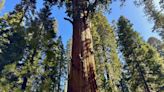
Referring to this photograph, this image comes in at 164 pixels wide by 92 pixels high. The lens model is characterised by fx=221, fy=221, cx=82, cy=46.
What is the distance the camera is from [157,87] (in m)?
34.0

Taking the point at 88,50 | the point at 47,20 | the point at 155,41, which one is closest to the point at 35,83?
the point at 47,20

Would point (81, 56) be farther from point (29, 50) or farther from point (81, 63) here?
point (29, 50)

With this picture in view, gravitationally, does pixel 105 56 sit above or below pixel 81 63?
above

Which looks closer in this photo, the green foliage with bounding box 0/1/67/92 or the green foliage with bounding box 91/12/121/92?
the green foliage with bounding box 0/1/67/92

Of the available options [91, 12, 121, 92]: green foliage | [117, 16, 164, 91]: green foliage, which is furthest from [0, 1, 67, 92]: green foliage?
[117, 16, 164, 91]: green foliage

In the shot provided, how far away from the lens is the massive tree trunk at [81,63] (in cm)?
517

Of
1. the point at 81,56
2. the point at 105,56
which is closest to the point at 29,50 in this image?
the point at 105,56

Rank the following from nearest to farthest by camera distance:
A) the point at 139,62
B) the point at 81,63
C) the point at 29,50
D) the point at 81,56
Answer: the point at 81,63, the point at 81,56, the point at 29,50, the point at 139,62

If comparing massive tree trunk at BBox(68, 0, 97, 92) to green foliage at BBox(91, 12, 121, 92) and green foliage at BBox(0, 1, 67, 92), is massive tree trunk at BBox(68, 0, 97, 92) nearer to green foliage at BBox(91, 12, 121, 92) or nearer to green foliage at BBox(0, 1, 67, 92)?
green foliage at BBox(0, 1, 67, 92)

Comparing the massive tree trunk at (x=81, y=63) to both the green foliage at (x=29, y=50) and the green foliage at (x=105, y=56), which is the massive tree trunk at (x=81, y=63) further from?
the green foliage at (x=105, y=56)

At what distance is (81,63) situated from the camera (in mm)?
5457

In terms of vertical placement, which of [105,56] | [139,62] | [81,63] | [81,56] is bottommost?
[81,63]

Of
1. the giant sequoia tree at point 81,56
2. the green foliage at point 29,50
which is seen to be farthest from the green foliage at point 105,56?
the giant sequoia tree at point 81,56

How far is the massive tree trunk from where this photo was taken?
5.17 metres
